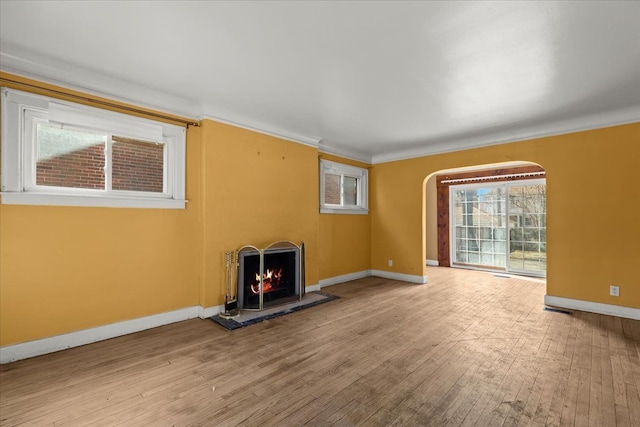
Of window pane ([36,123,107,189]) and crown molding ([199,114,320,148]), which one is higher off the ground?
crown molding ([199,114,320,148])

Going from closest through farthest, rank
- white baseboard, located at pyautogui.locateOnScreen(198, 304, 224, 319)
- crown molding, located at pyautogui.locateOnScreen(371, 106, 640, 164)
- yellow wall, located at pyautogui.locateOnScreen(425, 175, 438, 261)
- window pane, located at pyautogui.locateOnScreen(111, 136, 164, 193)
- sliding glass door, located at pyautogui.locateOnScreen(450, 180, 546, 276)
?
window pane, located at pyautogui.locateOnScreen(111, 136, 164, 193) → white baseboard, located at pyautogui.locateOnScreen(198, 304, 224, 319) → crown molding, located at pyautogui.locateOnScreen(371, 106, 640, 164) → sliding glass door, located at pyautogui.locateOnScreen(450, 180, 546, 276) → yellow wall, located at pyautogui.locateOnScreen(425, 175, 438, 261)

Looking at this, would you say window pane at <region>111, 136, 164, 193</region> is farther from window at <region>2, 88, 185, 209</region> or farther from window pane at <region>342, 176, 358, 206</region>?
window pane at <region>342, 176, 358, 206</region>

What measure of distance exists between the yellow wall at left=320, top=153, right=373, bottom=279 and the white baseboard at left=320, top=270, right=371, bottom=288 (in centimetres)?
6

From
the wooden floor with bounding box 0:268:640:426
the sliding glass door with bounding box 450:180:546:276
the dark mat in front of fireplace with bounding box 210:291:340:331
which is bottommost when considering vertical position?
the wooden floor with bounding box 0:268:640:426

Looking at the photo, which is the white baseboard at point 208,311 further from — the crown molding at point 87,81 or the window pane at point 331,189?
the window pane at point 331,189

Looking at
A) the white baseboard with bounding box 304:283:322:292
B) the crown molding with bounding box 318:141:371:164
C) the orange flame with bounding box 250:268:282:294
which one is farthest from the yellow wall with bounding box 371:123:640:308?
the orange flame with bounding box 250:268:282:294

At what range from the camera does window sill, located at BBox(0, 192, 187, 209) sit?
2.51 meters

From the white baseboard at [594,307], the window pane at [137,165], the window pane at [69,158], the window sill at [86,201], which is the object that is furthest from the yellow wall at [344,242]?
the window pane at [69,158]

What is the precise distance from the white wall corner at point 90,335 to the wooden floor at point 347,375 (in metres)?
0.10

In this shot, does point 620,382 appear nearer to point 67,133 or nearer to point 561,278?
point 561,278

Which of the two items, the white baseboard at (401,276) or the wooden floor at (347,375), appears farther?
the white baseboard at (401,276)

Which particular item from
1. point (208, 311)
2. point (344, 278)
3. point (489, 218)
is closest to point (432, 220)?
point (489, 218)

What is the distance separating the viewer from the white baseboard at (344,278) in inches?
209

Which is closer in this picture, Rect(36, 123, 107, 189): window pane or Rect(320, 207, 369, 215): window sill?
Rect(36, 123, 107, 189): window pane
